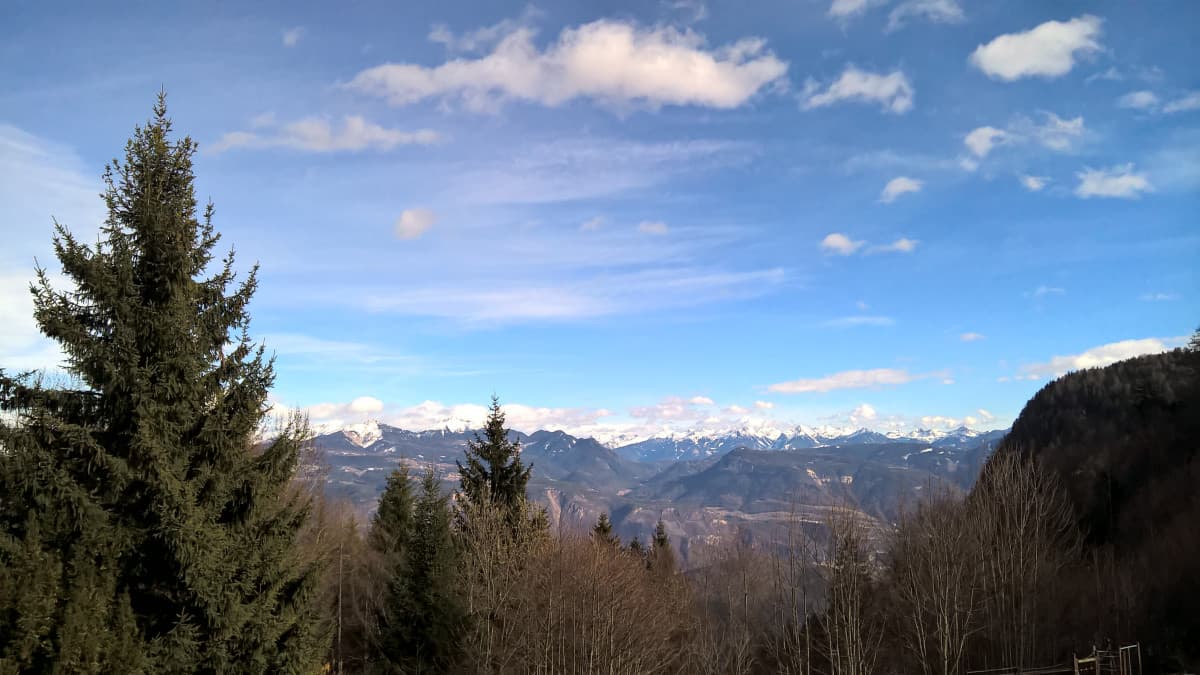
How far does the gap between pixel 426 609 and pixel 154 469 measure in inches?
749

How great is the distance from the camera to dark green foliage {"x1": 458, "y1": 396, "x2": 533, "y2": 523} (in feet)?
125

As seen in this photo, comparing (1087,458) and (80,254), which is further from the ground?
(80,254)

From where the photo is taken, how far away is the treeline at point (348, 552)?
15.7m

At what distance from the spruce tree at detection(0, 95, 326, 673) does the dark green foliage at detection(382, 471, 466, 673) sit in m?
14.5

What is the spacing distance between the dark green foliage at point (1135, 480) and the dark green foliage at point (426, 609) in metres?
39.7

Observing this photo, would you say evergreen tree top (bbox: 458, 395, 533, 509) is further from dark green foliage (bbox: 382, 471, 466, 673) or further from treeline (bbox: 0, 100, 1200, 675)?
dark green foliage (bbox: 382, 471, 466, 673)

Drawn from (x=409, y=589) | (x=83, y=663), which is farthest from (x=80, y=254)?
(x=409, y=589)

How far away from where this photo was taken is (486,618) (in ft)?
108

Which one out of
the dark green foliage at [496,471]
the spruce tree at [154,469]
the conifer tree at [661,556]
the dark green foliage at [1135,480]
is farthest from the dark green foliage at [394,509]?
the dark green foliage at [1135,480]

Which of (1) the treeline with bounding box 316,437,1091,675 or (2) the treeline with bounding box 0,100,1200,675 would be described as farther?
(1) the treeline with bounding box 316,437,1091,675

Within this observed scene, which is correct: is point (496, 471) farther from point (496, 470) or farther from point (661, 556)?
point (661, 556)

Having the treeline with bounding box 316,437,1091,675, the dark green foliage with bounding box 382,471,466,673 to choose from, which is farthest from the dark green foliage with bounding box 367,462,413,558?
the dark green foliage with bounding box 382,471,466,673

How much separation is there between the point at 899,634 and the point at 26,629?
46.5 meters

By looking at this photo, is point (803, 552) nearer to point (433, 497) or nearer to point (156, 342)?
point (433, 497)
